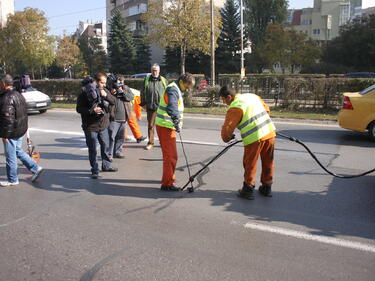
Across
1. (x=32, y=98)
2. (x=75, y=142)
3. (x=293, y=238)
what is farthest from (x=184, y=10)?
(x=293, y=238)

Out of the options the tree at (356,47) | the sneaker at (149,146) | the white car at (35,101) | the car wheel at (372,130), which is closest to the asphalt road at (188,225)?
the sneaker at (149,146)

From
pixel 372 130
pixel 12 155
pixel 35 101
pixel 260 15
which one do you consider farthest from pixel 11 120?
pixel 260 15

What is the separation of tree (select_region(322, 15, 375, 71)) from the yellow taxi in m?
31.3

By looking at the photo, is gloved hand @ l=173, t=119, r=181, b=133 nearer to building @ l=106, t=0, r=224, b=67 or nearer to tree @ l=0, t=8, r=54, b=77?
tree @ l=0, t=8, r=54, b=77

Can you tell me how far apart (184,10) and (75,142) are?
23.4 m

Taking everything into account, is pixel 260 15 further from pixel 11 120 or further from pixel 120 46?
pixel 11 120

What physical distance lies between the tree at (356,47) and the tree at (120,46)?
23.8 m

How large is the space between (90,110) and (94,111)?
7cm

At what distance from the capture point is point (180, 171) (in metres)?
6.93

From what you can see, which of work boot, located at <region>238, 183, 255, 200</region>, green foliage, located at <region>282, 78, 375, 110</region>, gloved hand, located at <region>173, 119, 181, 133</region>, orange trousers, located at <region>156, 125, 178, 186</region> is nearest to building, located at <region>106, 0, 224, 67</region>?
green foliage, located at <region>282, 78, 375, 110</region>

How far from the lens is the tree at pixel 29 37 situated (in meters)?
36.0

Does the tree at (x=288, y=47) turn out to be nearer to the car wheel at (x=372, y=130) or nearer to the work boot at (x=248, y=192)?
the car wheel at (x=372, y=130)

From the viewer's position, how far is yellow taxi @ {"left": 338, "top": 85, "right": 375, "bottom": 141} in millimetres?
9367

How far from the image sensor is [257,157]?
5.12 metres
